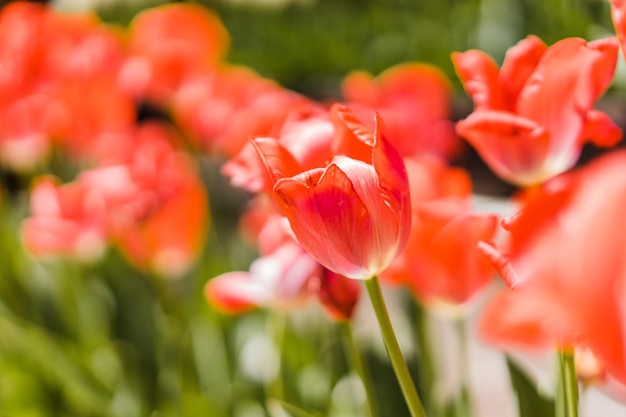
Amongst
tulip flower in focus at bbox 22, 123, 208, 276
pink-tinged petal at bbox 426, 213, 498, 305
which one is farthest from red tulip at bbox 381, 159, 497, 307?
tulip flower in focus at bbox 22, 123, 208, 276

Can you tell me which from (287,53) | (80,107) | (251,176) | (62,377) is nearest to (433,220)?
(251,176)

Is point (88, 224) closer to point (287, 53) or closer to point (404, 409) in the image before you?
point (404, 409)

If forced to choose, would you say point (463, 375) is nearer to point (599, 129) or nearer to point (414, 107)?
point (599, 129)

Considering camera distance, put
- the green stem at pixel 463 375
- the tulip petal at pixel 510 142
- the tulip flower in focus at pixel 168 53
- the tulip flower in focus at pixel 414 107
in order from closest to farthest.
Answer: the tulip petal at pixel 510 142, the green stem at pixel 463 375, the tulip flower in focus at pixel 414 107, the tulip flower in focus at pixel 168 53

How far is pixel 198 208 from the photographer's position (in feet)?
2.06

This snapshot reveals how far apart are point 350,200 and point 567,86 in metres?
0.07

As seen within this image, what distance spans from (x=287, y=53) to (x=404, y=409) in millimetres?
1406

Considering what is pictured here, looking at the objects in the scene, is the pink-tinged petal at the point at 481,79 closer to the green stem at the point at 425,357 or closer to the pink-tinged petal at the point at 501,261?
the pink-tinged petal at the point at 501,261

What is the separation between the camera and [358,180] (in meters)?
0.21

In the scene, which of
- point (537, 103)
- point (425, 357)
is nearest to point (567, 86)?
point (537, 103)

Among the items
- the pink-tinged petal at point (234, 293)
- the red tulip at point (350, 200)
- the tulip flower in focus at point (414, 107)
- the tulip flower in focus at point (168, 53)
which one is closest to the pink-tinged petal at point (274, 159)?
the red tulip at point (350, 200)

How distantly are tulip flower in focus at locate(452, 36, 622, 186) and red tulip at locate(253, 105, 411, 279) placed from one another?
0.03 metres

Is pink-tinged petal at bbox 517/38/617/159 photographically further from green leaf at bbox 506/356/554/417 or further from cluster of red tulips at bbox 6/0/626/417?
green leaf at bbox 506/356/554/417

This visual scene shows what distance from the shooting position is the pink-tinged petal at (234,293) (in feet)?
1.15
